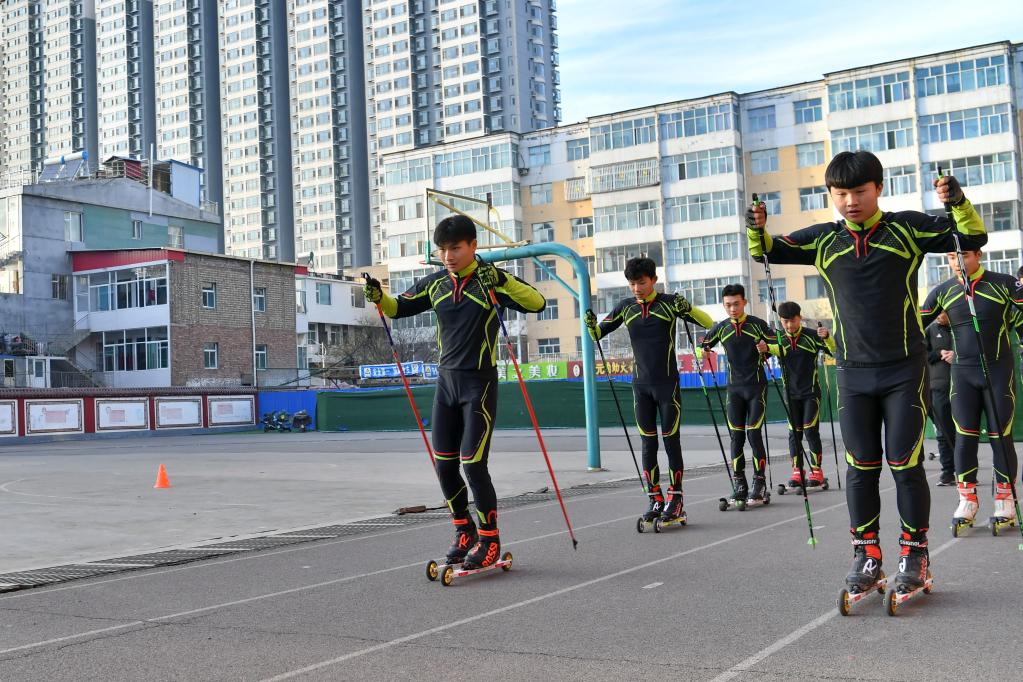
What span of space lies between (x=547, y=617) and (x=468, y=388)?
1.95 metres

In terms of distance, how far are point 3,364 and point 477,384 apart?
162 feet

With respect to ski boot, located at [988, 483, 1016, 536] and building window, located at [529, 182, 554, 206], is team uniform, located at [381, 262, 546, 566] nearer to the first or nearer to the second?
ski boot, located at [988, 483, 1016, 536]

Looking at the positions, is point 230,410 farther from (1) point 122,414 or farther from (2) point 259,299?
(2) point 259,299

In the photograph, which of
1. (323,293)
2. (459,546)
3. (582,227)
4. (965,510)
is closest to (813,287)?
(582,227)

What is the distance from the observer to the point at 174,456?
84.6 ft

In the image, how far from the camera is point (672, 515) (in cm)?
902

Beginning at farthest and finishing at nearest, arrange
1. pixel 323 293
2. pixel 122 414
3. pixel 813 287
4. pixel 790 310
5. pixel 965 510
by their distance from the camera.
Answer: pixel 323 293
pixel 813 287
pixel 122 414
pixel 790 310
pixel 965 510

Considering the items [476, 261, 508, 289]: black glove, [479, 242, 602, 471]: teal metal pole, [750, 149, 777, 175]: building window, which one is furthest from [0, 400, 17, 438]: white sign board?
[750, 149, 777, 175]: building window

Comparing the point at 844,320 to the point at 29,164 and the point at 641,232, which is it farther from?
the point at 29,164

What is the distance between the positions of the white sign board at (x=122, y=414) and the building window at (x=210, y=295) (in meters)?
10.8

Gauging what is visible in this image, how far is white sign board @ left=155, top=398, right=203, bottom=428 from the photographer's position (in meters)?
44.0

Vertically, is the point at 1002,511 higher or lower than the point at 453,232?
lower

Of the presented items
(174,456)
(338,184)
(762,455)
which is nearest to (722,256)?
(174,456)

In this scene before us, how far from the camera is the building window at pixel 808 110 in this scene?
208 feet
